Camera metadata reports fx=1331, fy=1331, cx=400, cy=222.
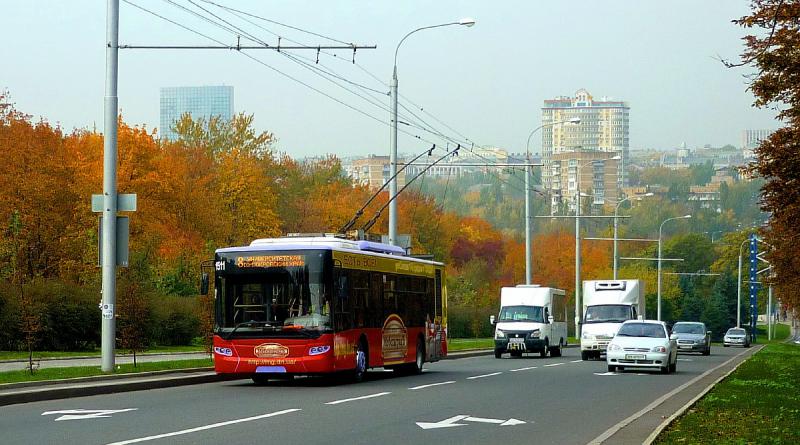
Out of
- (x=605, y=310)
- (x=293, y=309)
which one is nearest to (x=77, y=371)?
(x=293, y=309)

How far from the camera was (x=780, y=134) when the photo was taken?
84.0 feet

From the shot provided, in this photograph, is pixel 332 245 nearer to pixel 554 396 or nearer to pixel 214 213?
pixel 554 396

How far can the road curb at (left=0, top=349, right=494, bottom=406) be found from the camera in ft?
67.5

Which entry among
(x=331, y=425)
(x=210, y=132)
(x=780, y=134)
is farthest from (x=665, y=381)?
(x=210, y=132)

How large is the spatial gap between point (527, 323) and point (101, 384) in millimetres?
25323

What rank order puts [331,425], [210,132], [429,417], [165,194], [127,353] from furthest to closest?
[210,132]
[165,194]
[127,353]
[429,417]
[331,425]

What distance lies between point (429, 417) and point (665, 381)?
13482 mm

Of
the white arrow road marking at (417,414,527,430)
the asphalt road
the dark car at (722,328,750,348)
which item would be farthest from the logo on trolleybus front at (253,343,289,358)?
the dark car at (722,328,750,348)

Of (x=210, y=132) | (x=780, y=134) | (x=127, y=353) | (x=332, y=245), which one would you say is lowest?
(x=127, y=353)

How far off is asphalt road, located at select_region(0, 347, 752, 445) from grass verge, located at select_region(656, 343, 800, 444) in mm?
1132

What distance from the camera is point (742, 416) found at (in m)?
18.4

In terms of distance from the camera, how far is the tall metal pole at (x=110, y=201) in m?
25.8

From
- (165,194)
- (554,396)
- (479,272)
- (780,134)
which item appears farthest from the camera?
(479,272)

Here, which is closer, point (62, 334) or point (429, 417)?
point (429, 417)
